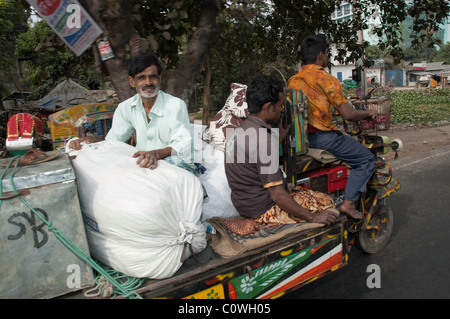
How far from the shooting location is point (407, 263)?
3.66 m

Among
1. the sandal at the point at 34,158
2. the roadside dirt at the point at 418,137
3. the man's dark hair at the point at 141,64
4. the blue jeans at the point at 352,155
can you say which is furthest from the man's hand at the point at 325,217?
the roadside dirt at the point at 418,137

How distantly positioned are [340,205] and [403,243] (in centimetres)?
122

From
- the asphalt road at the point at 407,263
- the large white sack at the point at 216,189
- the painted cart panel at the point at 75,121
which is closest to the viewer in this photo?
the large white sack at the point at 216,189

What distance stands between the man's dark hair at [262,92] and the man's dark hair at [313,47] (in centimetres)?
97

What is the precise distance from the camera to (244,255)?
2.35 metres

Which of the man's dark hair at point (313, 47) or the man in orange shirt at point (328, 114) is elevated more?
the man's dark hair at point (313, 47)

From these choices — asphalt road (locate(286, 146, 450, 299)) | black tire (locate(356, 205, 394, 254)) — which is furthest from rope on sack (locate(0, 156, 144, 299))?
black tire (locate(356, 205, 394, 254))

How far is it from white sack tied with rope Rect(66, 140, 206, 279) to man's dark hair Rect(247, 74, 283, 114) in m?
0.78

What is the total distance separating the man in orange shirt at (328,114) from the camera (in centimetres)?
338

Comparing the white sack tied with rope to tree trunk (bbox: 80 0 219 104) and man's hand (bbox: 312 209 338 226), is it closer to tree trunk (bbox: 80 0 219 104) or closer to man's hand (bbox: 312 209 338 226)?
man's hand (bbox: 312 209 338 226)

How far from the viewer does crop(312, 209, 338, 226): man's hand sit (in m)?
2.81

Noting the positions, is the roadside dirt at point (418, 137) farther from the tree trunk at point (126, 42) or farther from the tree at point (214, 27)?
the tree trunk at point (126, 42)

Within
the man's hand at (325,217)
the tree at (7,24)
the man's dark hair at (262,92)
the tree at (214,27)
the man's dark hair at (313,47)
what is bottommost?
the man's hand at (325,217)
